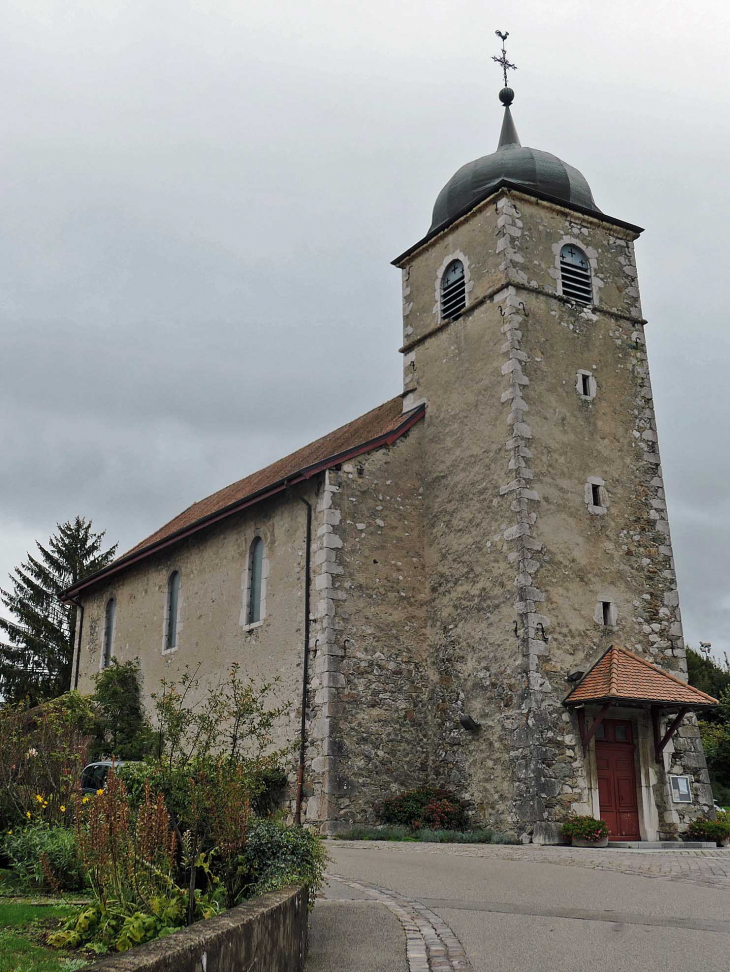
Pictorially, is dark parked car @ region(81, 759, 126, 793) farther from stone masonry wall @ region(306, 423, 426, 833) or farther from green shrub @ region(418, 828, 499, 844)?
green shrub @ region(418, 828, 499, 844)

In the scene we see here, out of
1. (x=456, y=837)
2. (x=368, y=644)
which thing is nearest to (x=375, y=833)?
(x=456, y=837)

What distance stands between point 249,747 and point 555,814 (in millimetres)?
5979

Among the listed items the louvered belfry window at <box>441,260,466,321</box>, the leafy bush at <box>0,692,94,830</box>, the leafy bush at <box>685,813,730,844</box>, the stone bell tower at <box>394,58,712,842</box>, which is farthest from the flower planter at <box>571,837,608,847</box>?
the louvered belfry window at <box>441,260,466,321</box>

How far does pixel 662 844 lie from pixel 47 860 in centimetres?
1050

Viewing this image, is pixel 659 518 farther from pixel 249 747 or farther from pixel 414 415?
pixel 249 747

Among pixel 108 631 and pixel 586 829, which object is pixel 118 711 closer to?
pixel 108 631

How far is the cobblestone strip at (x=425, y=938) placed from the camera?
6121 millimetres

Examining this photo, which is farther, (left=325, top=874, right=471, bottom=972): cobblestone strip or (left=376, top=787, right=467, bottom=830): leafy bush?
(left=376, top=787, right=467, bottom=830): leafy bush

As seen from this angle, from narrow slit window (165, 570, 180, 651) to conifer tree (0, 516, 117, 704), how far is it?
14358 millimetres

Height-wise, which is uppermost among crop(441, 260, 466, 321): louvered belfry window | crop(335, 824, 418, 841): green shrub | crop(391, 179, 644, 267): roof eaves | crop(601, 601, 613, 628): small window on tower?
crop(391, 179, 644, 267): roof eaves

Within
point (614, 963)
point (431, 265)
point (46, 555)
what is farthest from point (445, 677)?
point (46, 555)

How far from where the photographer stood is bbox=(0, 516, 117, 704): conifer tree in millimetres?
36062

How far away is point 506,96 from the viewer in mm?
22922

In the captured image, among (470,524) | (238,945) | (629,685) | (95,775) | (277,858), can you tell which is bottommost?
(238,945)
